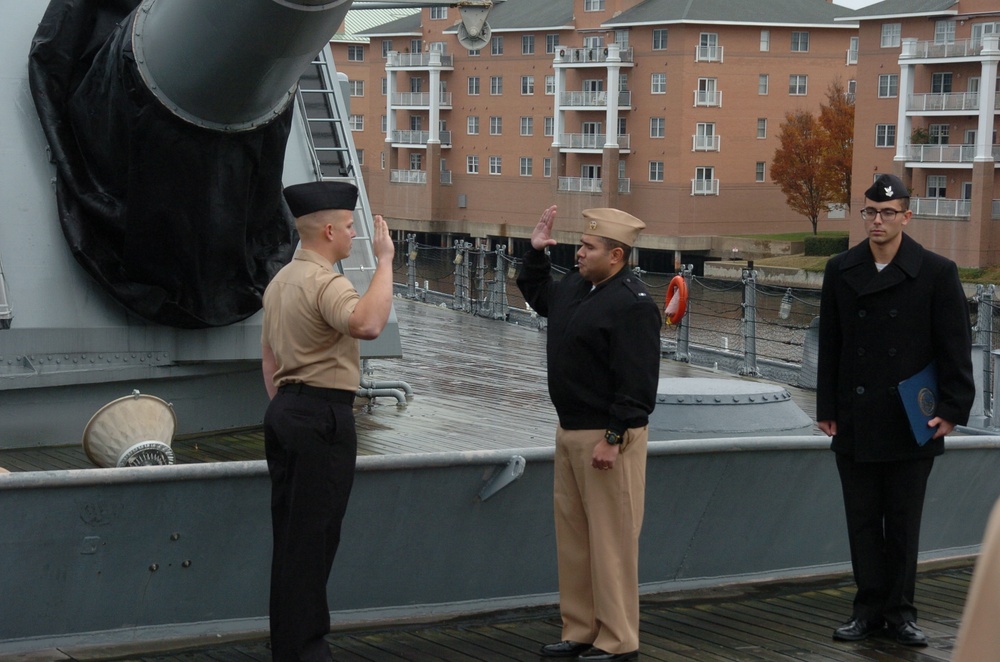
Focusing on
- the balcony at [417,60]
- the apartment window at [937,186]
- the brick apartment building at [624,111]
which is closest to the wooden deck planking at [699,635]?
the apartment window at [937,186]

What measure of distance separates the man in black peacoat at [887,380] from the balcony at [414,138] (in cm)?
6373

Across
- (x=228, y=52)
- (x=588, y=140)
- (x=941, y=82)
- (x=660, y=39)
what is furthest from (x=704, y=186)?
(x=228, y=52)

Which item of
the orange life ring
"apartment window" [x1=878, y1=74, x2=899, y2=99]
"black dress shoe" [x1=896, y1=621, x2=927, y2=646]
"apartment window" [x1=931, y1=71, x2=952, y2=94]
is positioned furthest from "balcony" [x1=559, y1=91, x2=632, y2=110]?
"black dress shoe" [x1=896, y1=621, x2=927, y2=646]

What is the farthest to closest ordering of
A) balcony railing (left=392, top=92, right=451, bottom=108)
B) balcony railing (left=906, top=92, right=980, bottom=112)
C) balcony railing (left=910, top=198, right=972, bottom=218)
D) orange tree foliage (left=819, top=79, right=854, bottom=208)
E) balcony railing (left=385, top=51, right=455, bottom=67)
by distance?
1. balcony railing (left=392, top=92, right=451, bottom=108)
2. balcony railing (left=385, top=51, right=455, bottom=67)
3. orange tree foliage (left=819, top=79, right=854, bottom=208)
4. balcony railing (left=906, top=92, right=980, bottom=112)
5. balcony railing (left=910, top=198, right=972, bottom=218)

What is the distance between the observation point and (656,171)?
58.5 m

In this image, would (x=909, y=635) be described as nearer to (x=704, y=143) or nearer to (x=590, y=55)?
(x=704, y=143)

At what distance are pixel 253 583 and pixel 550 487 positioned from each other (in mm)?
1033

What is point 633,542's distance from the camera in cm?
429

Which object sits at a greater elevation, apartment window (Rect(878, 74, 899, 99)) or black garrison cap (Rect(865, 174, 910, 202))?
apartment window (Rect(878, 74, 899, 99))

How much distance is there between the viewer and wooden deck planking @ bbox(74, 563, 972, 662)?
4.43m

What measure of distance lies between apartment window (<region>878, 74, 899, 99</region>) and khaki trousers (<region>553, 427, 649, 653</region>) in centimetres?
4859

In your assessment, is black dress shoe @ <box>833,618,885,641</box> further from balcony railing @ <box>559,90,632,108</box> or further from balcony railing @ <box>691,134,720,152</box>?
balcony railing @ <box>559,90,632,108</box>

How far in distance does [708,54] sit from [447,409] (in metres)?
52.1

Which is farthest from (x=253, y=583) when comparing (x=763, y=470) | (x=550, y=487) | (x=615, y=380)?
(x=763, y=470)
